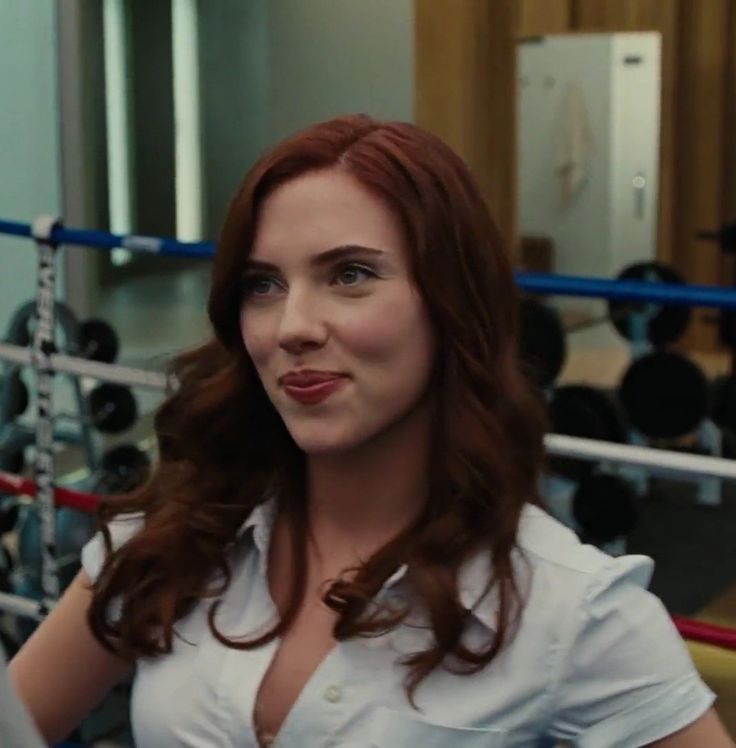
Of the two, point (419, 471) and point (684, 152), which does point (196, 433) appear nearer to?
point (419, 471)

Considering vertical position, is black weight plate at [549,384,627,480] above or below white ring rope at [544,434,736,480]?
below

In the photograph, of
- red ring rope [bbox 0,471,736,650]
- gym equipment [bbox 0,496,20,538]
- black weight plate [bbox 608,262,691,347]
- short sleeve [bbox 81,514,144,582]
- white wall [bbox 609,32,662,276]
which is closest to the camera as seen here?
short sleeve [bbox 81,514,144,582]

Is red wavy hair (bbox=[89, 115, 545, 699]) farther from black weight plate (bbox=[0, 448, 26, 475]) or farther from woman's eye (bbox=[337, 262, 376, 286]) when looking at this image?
black weight plate (bbox=[0, 448, 26, 475])

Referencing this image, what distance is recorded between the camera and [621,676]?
36.2 inches

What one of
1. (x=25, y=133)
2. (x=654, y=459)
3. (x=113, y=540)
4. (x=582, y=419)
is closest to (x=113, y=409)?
(x=582, y=419)

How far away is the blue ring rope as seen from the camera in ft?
5.53

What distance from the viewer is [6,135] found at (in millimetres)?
4793

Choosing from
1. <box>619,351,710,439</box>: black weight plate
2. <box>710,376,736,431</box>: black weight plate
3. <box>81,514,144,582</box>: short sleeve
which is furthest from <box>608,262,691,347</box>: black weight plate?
<box>81,514,144,582</box>: short sleeve

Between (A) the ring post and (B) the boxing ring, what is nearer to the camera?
(B) the boxing ring

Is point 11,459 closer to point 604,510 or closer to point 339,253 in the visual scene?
point 604,510

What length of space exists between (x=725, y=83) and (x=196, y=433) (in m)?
6.28

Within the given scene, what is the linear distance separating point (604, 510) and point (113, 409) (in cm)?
129

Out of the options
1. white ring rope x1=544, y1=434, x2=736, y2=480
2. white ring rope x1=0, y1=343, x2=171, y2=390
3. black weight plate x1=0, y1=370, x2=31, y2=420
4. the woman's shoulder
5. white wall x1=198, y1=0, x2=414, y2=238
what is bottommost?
black weight plate x1=0, y1=370, x2=31, y2=420

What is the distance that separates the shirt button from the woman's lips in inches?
7.3
